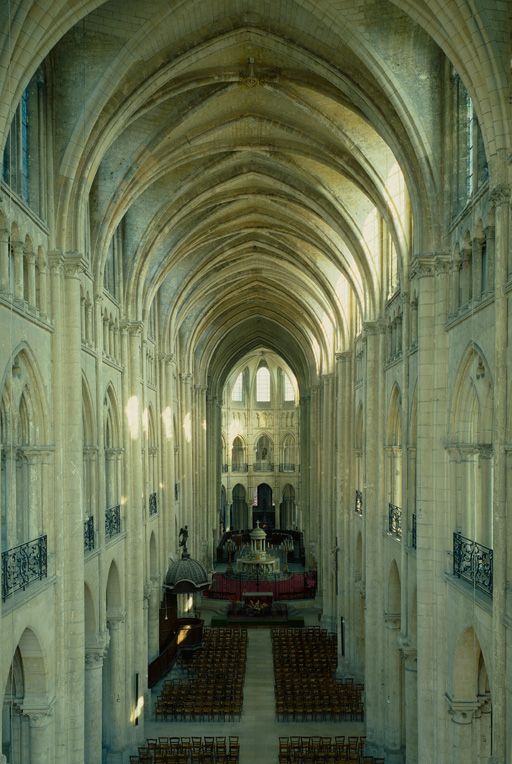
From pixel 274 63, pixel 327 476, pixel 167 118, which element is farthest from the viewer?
pixel 327 476

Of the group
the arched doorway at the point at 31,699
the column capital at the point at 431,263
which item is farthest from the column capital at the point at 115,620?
the column capital at the point at 431,263

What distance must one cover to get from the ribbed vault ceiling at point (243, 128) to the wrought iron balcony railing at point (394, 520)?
720 centimetres

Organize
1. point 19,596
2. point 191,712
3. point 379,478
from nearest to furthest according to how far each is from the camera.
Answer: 1. point 19,596
2. point 379,478
3. point 191,712

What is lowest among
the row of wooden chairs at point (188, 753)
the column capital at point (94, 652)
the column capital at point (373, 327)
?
the row of wooden chairs at point (188, 753)

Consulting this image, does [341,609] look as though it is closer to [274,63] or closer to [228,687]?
[228,687]

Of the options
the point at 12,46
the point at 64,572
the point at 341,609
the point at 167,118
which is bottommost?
the point at 341,609

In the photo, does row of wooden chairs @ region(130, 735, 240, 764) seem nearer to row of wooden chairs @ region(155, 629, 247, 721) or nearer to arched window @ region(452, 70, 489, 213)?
row of wooden chairs @ region(155, 629, 247, 721)

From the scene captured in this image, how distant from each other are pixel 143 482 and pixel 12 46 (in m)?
19.3

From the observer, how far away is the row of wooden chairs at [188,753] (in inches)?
982

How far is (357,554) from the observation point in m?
33.3

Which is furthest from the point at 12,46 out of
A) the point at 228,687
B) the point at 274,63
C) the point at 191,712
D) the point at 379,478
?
the point at 228,687

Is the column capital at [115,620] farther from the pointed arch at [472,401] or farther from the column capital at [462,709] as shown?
the pointed arch at [472,401]

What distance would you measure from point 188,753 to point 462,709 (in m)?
12.1

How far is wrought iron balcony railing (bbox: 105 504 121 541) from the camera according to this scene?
24859mm
